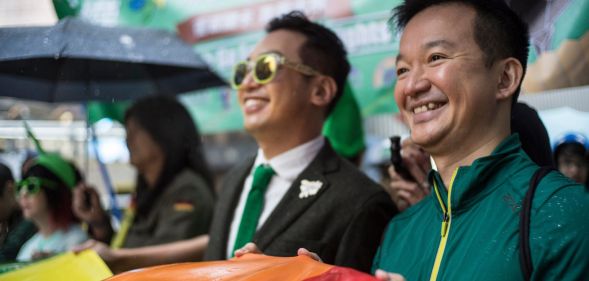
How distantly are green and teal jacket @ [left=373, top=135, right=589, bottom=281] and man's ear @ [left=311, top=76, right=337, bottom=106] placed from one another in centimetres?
96

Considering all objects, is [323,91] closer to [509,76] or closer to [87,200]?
[509,76]

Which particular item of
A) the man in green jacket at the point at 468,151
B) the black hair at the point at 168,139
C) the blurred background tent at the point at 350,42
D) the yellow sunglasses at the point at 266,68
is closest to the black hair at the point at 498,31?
the man in green jacket at the point at 468,151

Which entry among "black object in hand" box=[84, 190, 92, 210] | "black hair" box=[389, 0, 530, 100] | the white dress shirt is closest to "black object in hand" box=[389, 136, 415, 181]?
the white dress shirt

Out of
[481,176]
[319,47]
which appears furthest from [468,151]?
[319,47]

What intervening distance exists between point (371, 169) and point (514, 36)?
2025 millimetres

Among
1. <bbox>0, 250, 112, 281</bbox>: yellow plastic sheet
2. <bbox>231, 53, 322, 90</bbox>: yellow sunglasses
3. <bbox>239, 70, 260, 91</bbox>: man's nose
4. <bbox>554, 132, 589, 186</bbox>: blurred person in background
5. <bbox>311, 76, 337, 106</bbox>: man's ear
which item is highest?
<bbox>231, 53, 322, 90</bbox>: yellow sunglasses

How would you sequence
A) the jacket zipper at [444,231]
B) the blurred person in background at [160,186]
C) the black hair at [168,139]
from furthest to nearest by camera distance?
the black hair at [168,139]
the blurred person in background at [160,186]
the jacket zipper at [444,231]

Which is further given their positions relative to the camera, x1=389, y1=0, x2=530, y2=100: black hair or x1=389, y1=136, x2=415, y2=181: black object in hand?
x1=389, y1=136, x2=415, y2=181: black object in hand

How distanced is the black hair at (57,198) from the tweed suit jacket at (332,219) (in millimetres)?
1651

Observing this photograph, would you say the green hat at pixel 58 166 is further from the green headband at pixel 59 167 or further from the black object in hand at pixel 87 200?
the black object in hand at pixel 87 200

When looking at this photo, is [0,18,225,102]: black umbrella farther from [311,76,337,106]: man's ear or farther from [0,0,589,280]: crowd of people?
[311,76,337,106]: man's ear

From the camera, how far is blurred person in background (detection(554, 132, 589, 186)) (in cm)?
266

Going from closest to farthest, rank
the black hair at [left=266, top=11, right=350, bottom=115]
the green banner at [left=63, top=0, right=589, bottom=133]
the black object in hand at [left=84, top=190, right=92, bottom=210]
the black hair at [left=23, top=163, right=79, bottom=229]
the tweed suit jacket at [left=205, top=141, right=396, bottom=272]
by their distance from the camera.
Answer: the tweed suit jacket at [left=205, top=141, right=396, bottom=272], the green banner at [left=63, top=0, right=589, bottom=133], the black hair at [left=266, top=11, right=350, bottom=115], the black hair at [left=23, top=163, right=79, bottom=229], the black object in hand at [left=84, top=190, right=92, bottom=210]

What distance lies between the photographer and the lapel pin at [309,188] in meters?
2.58
